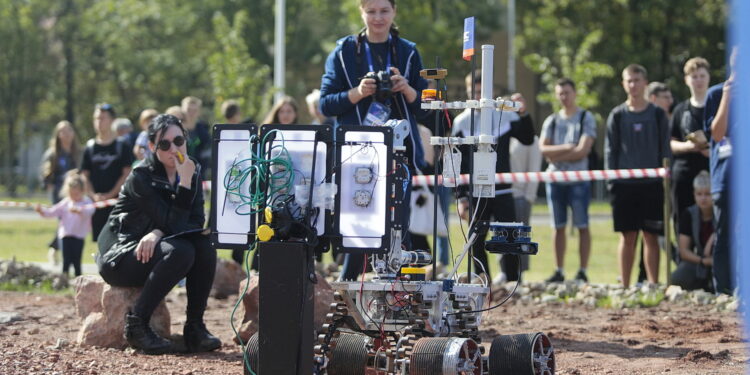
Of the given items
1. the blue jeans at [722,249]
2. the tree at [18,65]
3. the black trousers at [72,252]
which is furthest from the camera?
the tree at [18,65]

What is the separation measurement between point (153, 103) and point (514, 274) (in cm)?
3941

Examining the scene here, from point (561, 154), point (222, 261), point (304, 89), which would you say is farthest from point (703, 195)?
point (304, 89)

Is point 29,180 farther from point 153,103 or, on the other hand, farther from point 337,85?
point 337,85

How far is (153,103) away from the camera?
4912cm

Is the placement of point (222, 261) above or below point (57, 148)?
below

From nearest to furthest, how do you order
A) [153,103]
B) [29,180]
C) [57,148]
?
[57,148] < [29,180] < [153,103]

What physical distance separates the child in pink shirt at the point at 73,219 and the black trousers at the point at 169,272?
477cm

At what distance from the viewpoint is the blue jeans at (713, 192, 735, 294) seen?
9.84 metres

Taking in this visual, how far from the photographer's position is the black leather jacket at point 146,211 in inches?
289

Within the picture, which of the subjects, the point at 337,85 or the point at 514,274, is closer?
the point at 337,85

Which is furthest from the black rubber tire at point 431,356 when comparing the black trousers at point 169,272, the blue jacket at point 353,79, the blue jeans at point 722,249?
the blue jeans at point 722,249

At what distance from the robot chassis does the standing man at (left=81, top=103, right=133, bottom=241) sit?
7.92 m

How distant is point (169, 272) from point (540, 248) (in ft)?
36.9

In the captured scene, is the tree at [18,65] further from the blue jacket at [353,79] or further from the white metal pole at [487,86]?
the white metal pole at [487,86]
